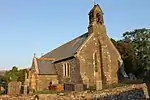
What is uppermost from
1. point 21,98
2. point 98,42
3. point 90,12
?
point 90,12

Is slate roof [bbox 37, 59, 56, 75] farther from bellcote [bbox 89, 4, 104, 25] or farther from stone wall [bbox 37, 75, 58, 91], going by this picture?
bellcote [bbox 89, 4, 104, 25]

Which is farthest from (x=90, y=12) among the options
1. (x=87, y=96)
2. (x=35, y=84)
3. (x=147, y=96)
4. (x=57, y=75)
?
(x=147, y=96)

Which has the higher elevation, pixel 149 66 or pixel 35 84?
pixel 149 66

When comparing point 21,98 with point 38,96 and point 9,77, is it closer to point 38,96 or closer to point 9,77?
point 38,96

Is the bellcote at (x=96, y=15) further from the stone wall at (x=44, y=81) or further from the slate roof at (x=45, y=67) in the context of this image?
the stone wall at (x=44, y=81)

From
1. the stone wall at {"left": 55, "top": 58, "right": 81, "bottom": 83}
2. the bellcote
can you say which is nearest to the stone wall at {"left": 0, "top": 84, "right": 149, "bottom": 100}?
the stone wall at {"left": 55, "top": 58, "right": 81, "bottom": 83}

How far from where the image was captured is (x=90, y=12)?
4291 cm

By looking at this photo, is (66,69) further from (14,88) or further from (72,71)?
(14,88)

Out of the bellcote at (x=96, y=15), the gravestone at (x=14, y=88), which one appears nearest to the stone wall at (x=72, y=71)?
the bellcote at (x=96, y=15)

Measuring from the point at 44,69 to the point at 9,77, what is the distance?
14.8 meters

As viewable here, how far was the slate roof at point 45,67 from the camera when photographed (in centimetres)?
4244

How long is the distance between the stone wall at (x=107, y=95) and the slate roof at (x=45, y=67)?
15.5 meters

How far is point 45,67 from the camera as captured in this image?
43.6m

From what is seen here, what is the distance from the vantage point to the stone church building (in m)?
38.9
